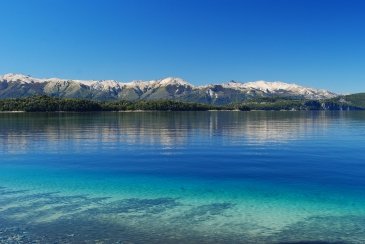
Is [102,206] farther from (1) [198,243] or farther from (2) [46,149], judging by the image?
(2) [46,149]

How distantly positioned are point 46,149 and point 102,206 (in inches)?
1572

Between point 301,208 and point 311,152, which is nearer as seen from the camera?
point 301,208

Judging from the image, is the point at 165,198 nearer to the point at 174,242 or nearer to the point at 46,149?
the point at 174,242

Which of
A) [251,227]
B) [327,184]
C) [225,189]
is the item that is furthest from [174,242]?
[327,184]

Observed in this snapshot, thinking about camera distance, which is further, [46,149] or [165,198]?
[46,149]

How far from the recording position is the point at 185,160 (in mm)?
53375

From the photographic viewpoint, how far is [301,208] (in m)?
29.0

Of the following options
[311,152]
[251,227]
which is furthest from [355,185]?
[311,152]

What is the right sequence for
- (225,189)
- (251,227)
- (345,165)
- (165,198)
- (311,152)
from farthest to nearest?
(311,152)
(345,165)
(225,189)
(165,198)
(251,227)

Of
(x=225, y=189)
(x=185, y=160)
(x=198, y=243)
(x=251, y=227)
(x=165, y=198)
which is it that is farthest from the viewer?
(x=185, y=160)

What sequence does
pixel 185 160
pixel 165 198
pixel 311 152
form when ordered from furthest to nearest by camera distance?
pixel 311 152 < pixel 185 160 < pixel 165 198

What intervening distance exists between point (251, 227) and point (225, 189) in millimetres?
10681

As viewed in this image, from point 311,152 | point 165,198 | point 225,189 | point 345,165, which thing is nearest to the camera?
point 165,198

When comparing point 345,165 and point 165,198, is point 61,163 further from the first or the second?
point 345,165
